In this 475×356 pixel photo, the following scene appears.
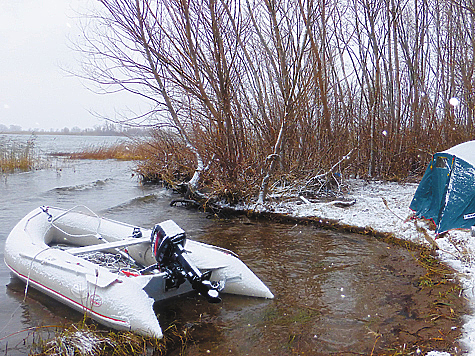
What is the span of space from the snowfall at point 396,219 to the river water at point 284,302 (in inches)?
21.6

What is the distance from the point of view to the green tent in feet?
20.0

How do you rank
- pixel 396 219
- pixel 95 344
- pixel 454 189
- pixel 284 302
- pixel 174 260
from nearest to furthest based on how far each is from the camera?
pixel 95 344 → pixel 174 260 → pixel 284 302 → pixel 454 189 → pixel 396 219

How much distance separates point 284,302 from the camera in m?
4.31

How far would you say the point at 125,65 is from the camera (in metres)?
8.48

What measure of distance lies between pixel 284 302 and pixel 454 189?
3.86m

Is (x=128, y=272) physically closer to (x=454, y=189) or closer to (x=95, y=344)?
(x=95, y=344)

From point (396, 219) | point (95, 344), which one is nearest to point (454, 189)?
point (396, 219)

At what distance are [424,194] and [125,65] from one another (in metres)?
6.91

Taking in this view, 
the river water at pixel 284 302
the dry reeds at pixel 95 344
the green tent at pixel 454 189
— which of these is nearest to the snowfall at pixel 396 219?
the green tent at pixel 454 189

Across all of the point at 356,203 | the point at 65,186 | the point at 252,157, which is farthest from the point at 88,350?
the point at 65,186

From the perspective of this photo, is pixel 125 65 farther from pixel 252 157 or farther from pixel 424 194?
pixel 424 194

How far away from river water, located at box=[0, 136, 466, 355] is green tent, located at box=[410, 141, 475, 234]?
1.08 meters

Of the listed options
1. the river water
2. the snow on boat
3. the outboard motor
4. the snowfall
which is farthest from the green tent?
the outboard motor

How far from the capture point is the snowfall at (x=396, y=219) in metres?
4.60
